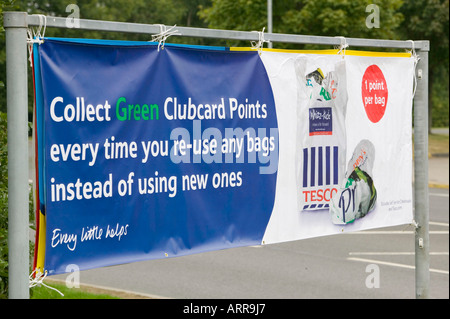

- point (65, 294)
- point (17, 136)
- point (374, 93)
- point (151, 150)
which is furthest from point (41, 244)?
point (65, 294)

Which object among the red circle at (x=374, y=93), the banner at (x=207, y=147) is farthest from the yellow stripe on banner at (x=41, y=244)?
the red circle at (x=374, y=93)

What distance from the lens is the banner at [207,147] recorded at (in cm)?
328

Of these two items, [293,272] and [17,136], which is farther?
[293,272]

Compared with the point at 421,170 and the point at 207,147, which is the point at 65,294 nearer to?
the point at 421,170

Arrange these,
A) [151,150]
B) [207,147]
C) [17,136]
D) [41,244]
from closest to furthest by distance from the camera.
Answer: [17,136] → [41,244] → [151,150] → [207,147]

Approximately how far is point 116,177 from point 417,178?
2.38 metres

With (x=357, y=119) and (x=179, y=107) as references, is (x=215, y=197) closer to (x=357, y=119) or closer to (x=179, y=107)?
(x=179, y=107)

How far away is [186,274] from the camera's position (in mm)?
10109

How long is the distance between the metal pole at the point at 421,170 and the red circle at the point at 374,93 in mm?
327

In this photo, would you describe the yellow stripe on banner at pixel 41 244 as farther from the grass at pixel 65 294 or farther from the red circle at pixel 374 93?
the grass at pixel 65 294

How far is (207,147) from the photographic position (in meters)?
3.82

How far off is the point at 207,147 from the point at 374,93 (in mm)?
1413

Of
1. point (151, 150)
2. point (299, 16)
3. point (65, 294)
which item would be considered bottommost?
point (65, 294)

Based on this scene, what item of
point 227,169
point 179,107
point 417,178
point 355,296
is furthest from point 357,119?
point 355,296
